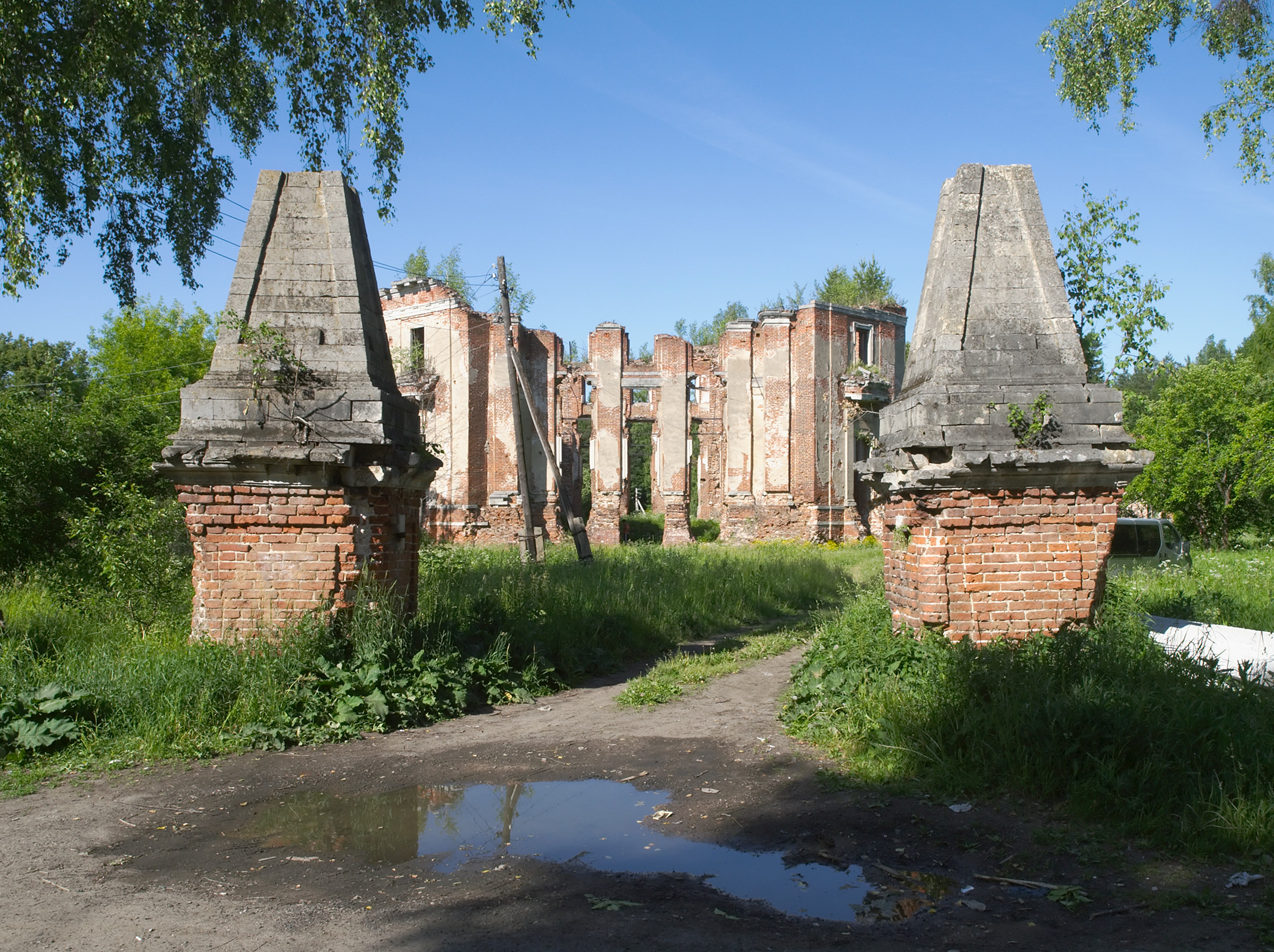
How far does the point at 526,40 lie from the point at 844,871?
917 centimetres

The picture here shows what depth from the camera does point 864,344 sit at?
3034 cm

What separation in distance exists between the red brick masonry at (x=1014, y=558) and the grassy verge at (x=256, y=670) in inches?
159

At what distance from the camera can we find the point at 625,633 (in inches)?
440

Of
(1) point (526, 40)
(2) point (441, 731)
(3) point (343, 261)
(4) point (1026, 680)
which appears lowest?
(2) point (441, 731)

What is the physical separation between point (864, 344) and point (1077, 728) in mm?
26420

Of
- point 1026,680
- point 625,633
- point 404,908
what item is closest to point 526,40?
point 625,633

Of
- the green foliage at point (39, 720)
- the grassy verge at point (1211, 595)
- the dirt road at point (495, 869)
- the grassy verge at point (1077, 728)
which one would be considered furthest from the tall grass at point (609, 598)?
the grassy verge at point (1211, 595)

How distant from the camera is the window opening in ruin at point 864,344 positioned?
30.1 meters

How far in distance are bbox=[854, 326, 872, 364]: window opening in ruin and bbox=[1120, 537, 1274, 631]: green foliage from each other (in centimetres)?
1569

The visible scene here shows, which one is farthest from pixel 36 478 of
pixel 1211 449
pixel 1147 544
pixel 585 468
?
pixel 585 468

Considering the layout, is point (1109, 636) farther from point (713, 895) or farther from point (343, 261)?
point (343, 261)

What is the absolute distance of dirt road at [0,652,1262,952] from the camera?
146 inches

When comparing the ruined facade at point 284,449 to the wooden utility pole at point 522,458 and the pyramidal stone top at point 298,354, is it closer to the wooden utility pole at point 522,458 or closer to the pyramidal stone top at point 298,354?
the pyramidal stone top at point 298,354

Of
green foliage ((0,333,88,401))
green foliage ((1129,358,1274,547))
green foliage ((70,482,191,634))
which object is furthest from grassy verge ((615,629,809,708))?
green foliage ((0,333,88,401))
